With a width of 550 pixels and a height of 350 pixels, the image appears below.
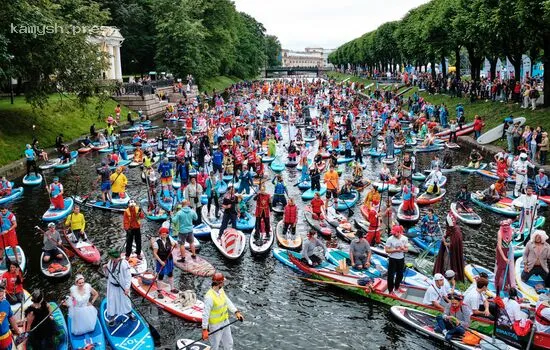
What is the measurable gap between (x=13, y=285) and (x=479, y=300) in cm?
1140

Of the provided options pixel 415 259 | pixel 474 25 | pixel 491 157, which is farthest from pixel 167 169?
pixel 474 25

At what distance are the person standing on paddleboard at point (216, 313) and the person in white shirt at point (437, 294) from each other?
4.92 m

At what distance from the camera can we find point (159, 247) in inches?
536

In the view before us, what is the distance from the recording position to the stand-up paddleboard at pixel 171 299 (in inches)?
503

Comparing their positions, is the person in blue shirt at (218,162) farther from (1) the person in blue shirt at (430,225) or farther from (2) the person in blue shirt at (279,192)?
(1) the person in blue shirt at (430,225)

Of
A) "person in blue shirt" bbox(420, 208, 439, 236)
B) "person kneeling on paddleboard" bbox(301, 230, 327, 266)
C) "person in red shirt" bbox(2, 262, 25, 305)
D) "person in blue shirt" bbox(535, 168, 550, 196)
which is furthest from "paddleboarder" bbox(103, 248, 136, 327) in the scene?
"person in blue shirt" bbox(535, 168, 550, 196)

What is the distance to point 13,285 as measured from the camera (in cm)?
1288

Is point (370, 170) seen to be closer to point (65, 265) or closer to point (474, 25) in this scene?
point (474, 25)

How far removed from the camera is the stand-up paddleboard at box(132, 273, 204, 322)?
12773mm

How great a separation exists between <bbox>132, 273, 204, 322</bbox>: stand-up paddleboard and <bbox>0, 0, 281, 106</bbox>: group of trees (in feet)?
61.0

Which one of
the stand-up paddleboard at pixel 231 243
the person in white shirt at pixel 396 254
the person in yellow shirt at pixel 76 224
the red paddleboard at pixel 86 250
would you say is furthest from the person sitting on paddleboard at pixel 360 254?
the person in yellow shirt at pixel 76 224

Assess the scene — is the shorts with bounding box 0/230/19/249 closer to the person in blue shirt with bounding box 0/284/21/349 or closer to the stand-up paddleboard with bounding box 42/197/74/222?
the stand-up paddleboard with bounding box 42/197/74/222

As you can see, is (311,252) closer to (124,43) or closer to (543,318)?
(543,318)

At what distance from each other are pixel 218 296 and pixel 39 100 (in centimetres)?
2926
